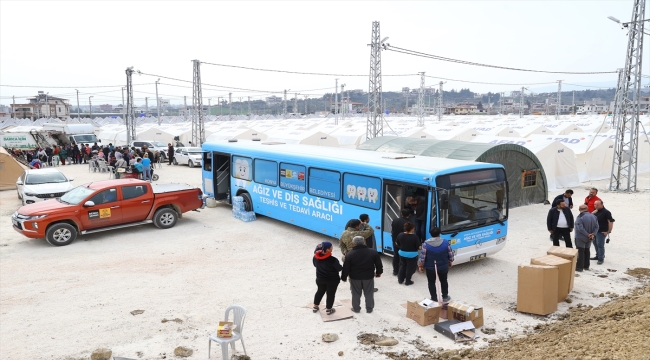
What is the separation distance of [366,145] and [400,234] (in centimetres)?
1317

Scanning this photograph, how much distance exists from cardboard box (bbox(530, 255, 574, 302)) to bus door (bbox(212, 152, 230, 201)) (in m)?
10.7

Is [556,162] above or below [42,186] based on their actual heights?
above

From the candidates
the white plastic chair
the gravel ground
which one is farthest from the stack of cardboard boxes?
the white plastic chair

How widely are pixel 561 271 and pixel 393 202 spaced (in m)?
3.40

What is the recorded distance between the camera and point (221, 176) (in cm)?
1683

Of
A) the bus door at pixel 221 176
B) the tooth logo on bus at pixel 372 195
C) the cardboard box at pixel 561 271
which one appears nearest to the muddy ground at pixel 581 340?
the cardboard box at pixel 561 271

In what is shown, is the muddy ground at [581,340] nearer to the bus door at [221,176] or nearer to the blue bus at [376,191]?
the blue bus at [376,191]

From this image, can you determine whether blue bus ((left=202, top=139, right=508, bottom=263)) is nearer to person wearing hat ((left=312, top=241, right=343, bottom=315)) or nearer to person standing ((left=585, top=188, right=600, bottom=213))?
person wearing hat ((left=312, top=241, right=343, bottom=315))

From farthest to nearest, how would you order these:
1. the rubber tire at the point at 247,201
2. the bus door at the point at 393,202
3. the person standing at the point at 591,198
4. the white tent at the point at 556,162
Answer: the white tent at the point at 556,162 < the rubber tire at the point at 247,201 < the person standing at the point at 591,198 < the bus door at the point at 393,202

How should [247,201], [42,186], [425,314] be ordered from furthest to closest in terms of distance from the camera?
1. [42,186]
2. [247,201]
3. [425,314]

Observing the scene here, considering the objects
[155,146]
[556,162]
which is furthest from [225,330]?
[155,146]

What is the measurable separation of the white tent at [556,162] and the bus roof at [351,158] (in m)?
11.1

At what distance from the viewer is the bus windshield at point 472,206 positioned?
9477mm

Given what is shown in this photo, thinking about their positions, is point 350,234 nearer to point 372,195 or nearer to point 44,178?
point 372,195
